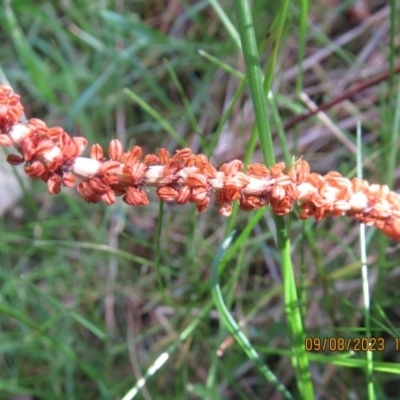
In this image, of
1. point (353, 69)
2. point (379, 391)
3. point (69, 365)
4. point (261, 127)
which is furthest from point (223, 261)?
point (353, 69)

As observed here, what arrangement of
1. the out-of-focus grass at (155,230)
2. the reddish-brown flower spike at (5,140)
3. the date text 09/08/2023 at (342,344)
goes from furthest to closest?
the out-of-focus grass at (155,230), the date text 09/08/2023 at (342,344), the reddish-brown flower spike at (5,140)

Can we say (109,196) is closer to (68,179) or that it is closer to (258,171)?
(68,179)

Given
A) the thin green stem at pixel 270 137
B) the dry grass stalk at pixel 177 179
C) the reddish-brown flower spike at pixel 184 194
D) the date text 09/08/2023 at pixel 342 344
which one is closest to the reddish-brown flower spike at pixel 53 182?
the dry grass stalk at pixel 177 179

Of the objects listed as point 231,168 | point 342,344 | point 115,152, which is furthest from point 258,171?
point 342,344

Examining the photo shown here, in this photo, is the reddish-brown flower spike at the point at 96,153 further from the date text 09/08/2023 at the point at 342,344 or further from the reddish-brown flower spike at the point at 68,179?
the date text 09/08/2023 at the point at 342,344

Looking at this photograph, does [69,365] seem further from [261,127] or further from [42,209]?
[261,127]

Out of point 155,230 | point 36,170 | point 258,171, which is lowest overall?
point 36,170
